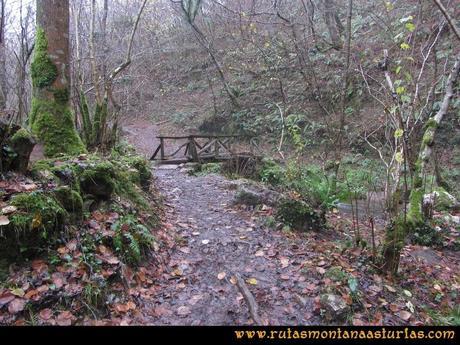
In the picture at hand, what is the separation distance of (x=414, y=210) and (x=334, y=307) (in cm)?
314

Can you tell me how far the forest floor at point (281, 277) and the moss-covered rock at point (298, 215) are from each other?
20 cm

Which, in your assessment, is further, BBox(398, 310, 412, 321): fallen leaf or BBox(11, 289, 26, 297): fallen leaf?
BBox(398, 310, 412, 321): fallen leaf

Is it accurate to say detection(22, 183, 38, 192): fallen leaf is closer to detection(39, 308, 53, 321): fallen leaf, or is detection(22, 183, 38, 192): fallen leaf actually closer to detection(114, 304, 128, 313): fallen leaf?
detection(39, 308, 53, 321): fallen leaf

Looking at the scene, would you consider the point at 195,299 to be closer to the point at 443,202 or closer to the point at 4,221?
the point at 4,221

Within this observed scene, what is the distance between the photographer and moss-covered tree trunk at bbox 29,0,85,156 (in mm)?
4801

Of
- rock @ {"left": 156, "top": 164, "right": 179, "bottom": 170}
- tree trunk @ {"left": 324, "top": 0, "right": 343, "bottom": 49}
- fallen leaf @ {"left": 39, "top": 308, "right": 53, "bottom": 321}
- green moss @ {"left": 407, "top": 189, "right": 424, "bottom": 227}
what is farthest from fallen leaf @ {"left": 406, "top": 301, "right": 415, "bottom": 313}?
tree trunk @ {"left": 324, "top": 0, "right": 343, "bottom": 49}

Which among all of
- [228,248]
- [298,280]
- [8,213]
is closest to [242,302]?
[298,280]

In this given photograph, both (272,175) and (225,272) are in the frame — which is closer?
(225,272)

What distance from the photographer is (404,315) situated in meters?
3.53

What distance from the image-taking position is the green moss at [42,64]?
15.7 feet

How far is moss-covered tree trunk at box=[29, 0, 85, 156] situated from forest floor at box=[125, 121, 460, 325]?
2.14 meters

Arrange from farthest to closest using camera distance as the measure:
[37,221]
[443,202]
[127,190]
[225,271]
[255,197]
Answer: [443,202], [255,197], [127,190], [225,271], [37,221]

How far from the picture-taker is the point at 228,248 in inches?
183

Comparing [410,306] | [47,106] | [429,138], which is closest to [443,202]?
[429,138]
